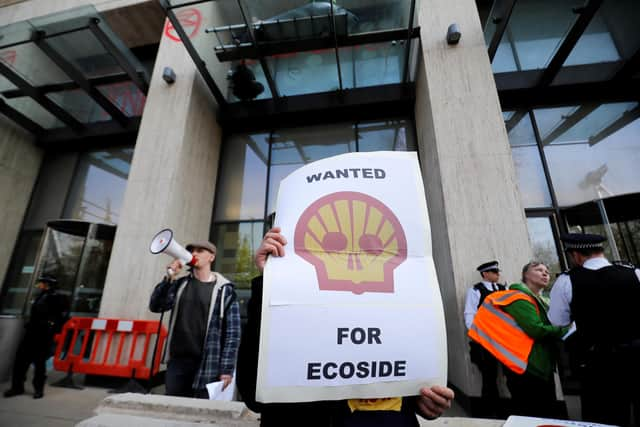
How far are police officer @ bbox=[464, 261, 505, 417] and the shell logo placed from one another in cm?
334

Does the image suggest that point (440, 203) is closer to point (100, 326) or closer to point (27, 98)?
point (100, 326)

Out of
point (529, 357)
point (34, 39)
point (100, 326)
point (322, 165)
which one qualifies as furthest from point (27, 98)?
point (529, 357)

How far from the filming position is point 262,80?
711 centimetres

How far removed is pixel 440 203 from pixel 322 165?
13.9ft

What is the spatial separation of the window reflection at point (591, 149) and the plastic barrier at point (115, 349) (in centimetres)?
824

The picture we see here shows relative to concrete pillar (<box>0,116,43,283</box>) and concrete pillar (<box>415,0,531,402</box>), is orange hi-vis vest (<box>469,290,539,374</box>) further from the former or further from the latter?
concrete pillar (<box>0,116,43,283</box>)

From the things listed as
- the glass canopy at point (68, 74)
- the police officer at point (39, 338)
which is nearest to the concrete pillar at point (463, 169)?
the police officer at point (39, 338)

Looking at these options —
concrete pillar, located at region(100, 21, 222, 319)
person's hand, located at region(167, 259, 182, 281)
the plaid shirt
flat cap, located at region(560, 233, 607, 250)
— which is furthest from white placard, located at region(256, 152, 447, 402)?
concrete pillar, located at region(100, 21, 222, 319)

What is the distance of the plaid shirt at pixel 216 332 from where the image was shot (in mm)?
2574

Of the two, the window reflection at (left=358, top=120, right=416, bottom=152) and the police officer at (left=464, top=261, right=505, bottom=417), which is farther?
the window reflection at (left=358, top=120, right=416, bottom=152)

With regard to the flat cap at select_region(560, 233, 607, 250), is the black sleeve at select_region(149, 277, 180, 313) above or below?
below

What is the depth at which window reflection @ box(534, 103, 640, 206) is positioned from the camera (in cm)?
561

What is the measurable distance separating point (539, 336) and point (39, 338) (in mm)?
6937

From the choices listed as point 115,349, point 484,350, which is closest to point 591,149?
point 484,350
